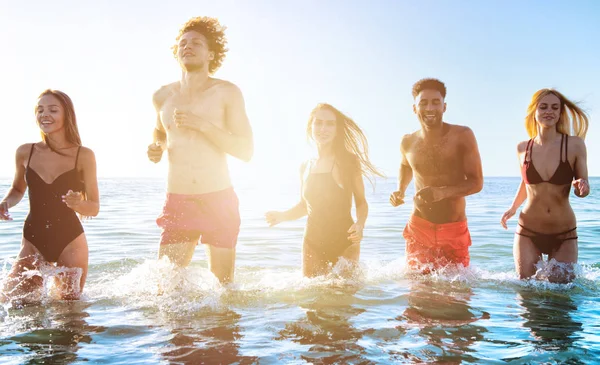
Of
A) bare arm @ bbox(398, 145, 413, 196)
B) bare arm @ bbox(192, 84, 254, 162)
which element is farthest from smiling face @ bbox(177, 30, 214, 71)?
bare arm @ bbox(398, 145, 413, 196)

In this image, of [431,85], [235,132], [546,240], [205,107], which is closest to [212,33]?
[205,107]

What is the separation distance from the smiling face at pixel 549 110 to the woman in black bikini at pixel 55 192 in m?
5.08

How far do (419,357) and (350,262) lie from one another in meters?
2.49

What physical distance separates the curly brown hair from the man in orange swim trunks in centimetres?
253

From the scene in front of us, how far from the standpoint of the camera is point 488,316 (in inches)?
213

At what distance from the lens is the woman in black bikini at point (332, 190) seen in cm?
655

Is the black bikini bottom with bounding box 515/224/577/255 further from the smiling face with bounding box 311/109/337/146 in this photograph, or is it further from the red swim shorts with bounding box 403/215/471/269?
the smiling face with bounding box 311/109/337/146

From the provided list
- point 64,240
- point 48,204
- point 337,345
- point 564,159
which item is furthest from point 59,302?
point 564,159

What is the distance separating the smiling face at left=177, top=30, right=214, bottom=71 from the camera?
17.8 feet

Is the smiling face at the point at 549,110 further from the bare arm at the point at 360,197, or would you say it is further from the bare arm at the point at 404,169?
the bare arm at the point at 360,197

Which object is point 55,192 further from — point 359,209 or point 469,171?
point 469,171

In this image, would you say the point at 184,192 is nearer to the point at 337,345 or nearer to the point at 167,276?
the point at 167,276

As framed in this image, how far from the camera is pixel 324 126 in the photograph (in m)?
6.54

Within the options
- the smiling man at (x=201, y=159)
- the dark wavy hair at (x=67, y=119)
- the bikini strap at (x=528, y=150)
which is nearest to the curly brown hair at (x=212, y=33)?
the smiling man at (x=201, y=159)
